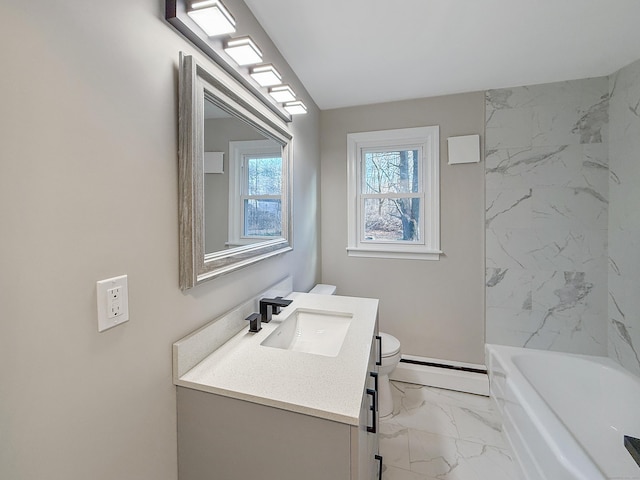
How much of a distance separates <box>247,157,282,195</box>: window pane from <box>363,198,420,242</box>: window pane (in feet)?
3.95

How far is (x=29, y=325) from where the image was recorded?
56cm

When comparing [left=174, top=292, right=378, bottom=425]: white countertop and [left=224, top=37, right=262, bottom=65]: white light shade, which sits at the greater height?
[left=224, top=37, right=262, bottom=65]: white light shade

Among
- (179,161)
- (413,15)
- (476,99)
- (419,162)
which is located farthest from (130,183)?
(476,99)

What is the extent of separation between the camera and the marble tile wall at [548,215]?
83.1 inches

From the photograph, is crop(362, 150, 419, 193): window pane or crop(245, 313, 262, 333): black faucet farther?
crop(362, 150, 419, 193): window pane

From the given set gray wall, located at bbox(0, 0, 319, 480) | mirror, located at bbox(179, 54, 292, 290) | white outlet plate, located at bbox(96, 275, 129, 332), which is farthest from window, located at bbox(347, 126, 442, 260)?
white outlet plate, located at bbox(96, 275, 129, 332)

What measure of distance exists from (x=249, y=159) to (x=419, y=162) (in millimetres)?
1707

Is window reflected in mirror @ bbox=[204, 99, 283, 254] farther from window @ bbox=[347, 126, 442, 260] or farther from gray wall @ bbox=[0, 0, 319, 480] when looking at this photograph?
window @ bbox=[347, 126, 442, 260]

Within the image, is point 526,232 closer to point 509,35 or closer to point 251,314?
point 509,35

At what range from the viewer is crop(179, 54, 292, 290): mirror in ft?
3.12

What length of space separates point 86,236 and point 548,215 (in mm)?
2812

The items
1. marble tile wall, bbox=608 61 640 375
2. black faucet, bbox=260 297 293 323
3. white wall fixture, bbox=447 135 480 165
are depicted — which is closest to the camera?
black faucet, bbox=260 297 293 323

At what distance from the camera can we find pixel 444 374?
2.36m

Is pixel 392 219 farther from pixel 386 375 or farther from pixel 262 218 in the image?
pixel 262 218
